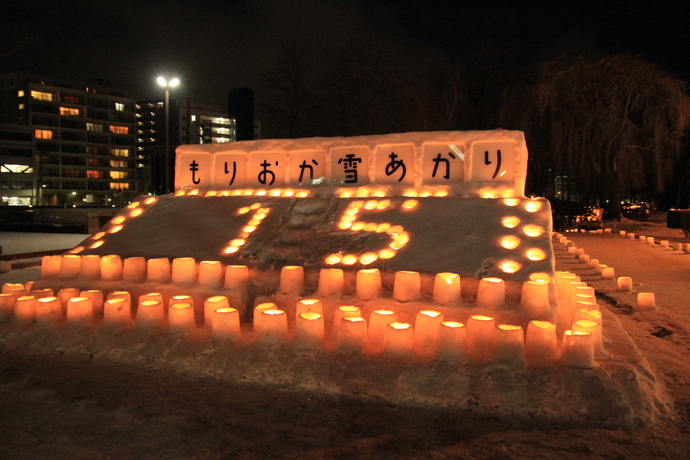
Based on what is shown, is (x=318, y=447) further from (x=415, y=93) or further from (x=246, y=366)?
(x=415, y=93)

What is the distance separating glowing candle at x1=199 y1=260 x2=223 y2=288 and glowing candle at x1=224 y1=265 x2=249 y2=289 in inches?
3.0

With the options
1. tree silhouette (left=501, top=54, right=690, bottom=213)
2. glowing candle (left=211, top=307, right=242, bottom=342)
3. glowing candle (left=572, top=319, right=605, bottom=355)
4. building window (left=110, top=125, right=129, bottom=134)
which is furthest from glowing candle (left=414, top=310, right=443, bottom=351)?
building window (left=110, top=125, right=129, bottom=134)

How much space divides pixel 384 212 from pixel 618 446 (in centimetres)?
277

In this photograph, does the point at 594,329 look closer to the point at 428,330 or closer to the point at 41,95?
the point at 428,330

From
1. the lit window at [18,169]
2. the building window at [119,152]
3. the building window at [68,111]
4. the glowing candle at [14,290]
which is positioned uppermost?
the building window at [68,111]

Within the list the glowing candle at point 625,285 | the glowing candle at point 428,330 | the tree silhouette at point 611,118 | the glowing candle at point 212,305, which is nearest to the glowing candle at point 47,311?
the glowing candle at point 212,305

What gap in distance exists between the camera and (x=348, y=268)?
147 inches

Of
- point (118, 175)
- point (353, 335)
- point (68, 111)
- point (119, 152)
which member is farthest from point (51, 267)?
point (119, 152)

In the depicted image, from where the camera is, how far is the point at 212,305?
11.3ft

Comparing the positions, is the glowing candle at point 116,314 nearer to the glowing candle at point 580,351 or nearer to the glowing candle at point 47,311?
the glowing candle at point 47,311

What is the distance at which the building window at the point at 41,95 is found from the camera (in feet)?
153

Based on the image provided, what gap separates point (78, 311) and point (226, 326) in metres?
1.36

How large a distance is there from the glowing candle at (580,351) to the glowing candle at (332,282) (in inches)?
64.9

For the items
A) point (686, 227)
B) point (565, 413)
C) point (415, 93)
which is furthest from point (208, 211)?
point (686, 227)
